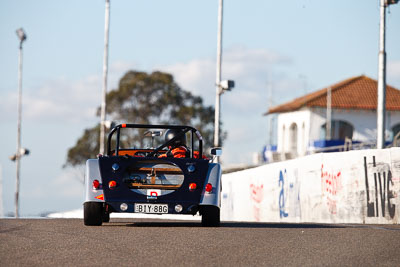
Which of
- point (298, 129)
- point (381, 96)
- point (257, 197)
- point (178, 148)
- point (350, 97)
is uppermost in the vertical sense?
point (350, 97)

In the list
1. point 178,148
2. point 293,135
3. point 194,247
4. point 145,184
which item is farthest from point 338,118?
point 194,247

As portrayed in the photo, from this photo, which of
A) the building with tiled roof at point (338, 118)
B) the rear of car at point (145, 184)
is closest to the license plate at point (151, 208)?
the rear of car at point (145, 184)

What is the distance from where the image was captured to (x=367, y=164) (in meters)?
18.8

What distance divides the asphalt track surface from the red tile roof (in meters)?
48.7

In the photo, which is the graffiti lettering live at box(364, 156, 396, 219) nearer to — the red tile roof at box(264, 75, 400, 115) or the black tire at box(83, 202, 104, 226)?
the black tire at box(83, 202, 104, 226)

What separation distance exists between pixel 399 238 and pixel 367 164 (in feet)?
24.6

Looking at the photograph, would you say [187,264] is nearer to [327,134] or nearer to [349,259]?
[349,259]

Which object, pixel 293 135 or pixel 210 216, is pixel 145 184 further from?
pixel 293 135

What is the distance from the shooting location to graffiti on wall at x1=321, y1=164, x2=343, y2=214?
776 inches

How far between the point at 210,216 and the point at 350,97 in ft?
165

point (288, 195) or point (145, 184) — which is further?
point (288, 195)

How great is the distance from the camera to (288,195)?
926 inches

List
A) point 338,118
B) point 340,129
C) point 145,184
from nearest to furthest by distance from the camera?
point 145,184, point 338,118, point 340,129

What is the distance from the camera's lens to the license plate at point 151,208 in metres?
13.1
